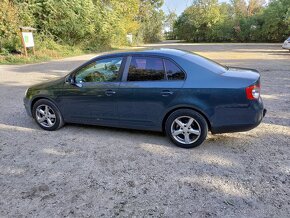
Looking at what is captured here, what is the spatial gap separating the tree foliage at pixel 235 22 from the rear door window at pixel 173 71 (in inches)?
1410

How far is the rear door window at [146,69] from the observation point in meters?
4.03

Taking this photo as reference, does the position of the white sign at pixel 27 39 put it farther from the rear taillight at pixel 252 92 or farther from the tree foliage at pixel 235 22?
the tree foliage at pixel 235 22

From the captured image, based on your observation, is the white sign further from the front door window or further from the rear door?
the rear door

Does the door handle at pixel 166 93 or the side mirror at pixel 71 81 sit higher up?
the side mirror at pixel 71 81

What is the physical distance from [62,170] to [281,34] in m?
42.8

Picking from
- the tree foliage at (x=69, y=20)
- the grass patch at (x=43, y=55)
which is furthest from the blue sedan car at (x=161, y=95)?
the tree foliage at (x=69, y=20)

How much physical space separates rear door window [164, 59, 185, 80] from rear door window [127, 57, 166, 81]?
0.26 ft

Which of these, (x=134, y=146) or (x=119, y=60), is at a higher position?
(x=119, y=60)

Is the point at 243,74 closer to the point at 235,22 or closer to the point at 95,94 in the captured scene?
the point at 95,94

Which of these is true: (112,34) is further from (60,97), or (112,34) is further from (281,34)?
(281,34)

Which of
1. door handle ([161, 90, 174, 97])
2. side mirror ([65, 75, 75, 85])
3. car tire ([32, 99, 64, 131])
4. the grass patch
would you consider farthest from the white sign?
door handle ([161, 90, 174, 97])

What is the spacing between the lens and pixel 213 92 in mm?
3686

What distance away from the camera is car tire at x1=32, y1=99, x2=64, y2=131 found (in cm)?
482

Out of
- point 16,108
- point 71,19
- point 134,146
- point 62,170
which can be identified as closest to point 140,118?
point 134,146
